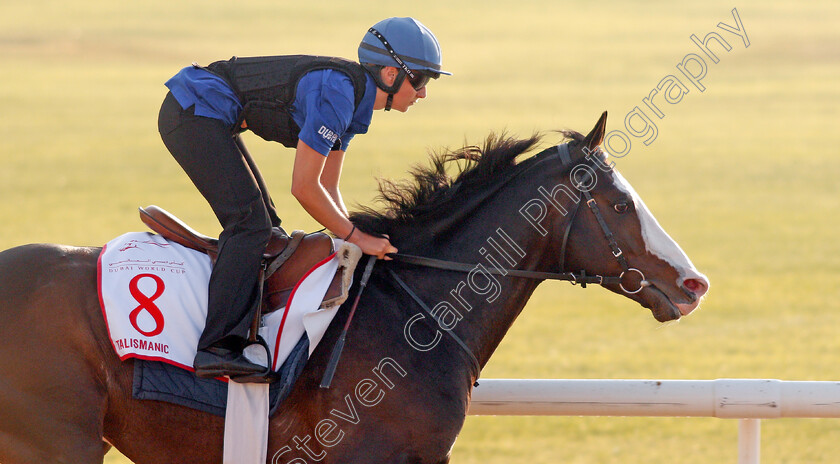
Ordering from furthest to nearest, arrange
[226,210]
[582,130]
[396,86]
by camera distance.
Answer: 1. [582,130]
2. [396,86]
3. [226,210]

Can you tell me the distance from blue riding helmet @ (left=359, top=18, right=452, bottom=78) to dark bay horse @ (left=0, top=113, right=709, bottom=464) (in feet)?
1.46

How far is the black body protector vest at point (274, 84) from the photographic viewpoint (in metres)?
3.94

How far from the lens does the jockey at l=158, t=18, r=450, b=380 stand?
12.2 feet

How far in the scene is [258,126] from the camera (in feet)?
13.3

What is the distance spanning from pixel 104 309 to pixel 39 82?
38.5m

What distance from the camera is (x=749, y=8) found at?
5984cm

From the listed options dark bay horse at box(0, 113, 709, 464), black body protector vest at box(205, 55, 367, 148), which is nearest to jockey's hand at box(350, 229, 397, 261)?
dark bay horse at box(0, 113, 709, 464)

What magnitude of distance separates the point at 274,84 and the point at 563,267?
144 cm

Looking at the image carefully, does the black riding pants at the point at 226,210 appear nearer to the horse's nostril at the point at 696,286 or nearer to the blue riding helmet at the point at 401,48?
the blue riding helmet at the point at 401,48

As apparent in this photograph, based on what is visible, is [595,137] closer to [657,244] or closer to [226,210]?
[657,244]

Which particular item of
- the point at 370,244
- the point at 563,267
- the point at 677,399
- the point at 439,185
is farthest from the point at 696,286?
the point at 370,244

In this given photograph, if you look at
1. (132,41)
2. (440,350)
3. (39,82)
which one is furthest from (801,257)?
(132,41)

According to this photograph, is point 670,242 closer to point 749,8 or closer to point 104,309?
point 104,309

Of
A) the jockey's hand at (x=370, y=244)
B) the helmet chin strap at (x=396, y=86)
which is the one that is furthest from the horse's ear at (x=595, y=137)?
the jockey's hand at (x=370, y=244)
